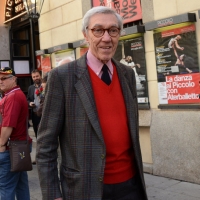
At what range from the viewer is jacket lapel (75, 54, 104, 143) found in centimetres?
194

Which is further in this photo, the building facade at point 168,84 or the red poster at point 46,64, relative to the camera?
the red poster at point 46,64

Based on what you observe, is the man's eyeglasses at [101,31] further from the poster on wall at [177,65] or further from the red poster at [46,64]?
the red poster at [46,64]

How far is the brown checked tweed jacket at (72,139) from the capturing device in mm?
1951

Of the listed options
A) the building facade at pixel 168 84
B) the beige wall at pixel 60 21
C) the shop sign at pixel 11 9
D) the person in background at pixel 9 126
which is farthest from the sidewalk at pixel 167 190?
the shop sign at pixel 11 9

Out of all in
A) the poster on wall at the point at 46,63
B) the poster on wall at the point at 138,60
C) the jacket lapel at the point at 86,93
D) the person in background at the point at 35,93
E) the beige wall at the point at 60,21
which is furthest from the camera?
the poster on wall at the point at 46,63

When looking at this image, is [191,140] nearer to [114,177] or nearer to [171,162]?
[171,162]

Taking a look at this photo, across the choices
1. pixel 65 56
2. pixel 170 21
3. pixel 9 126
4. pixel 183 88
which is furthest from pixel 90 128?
pixel 65 56

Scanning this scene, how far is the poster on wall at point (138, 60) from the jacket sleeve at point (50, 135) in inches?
159

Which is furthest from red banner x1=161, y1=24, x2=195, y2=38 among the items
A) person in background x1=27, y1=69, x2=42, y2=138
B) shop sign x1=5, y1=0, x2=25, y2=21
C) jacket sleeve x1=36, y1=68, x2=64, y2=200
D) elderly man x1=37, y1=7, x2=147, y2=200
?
shop sign x1=5, y1=0, x2=25, y2=21

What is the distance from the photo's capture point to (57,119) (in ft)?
6.49

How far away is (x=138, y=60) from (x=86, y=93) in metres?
Answer: 4.12

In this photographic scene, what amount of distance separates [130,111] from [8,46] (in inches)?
398

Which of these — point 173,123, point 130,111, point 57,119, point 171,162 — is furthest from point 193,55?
point 57,119

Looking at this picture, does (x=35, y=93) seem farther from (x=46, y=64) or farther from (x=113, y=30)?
(x=113, y=30)
